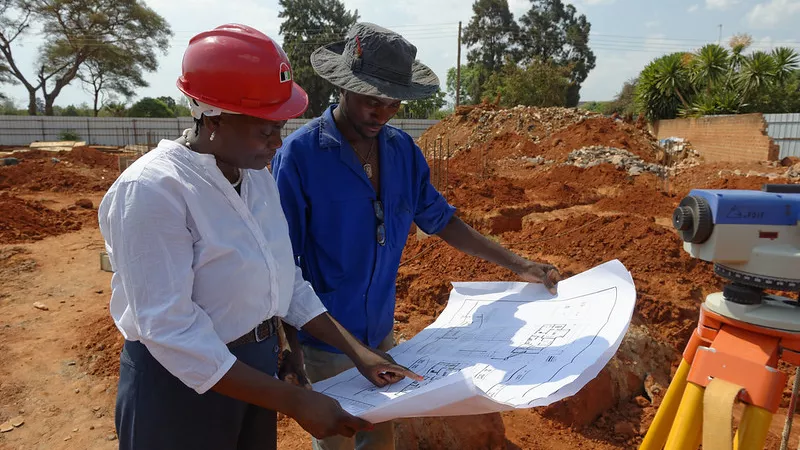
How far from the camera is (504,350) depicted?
5.02 feet

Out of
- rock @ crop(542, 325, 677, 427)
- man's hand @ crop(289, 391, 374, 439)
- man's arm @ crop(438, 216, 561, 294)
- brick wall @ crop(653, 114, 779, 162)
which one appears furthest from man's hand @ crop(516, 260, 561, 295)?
brick wall @ crop(653, 114, 779, 162)

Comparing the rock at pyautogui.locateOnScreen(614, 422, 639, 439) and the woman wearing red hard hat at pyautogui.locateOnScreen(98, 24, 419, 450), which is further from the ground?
the woman wearing red hard hat at pyautogui.locateOnScreen(98, 24, 419, 450)

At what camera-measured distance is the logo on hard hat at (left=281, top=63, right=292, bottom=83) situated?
3.95 feet

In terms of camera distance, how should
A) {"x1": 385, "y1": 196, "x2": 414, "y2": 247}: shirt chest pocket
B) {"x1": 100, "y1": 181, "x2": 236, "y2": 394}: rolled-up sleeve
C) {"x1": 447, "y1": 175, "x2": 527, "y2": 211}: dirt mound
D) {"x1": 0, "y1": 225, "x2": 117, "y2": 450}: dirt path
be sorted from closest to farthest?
1. {"x1": 100, "y1": 181, "x2": 236, "y2": 394}: rolled-up sleeve
2. {"x1": 385, "y1": 196, "x2": 414, "y2": 247}: shirt chest pocket
3. {"x1": 0, "y1": 225, "x2": 117, "y2": 450}: dirt path
4. {"x1": 447, "y1": 175, "x2": 527, "y2": 211}: dirt mound

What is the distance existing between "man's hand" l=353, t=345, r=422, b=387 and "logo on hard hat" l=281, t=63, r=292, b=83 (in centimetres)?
71

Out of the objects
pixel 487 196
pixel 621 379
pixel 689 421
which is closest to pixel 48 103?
pixel 487 196

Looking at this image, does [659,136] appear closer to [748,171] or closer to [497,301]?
[748,171]

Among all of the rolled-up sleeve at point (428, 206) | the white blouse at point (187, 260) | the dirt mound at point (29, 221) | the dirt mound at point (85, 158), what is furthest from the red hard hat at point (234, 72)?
the dirt mound at point (85, 158)

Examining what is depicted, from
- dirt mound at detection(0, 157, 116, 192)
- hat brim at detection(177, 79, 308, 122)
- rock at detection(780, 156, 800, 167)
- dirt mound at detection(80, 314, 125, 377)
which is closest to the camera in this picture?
hat brim at detection(177, 79, 308, 122)

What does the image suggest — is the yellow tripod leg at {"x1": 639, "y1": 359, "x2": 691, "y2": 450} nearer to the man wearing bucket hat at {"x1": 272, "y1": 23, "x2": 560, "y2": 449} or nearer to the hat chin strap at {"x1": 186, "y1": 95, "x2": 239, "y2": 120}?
the man wearing bucket hat at {"x1": 272, "y1": 23, "x2": 560, "y2": 449}

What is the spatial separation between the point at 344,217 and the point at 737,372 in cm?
113

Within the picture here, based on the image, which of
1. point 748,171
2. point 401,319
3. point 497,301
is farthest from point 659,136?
point 497,301

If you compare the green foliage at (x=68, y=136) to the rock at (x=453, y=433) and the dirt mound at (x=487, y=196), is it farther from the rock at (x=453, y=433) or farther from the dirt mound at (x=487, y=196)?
the rock at (x=453, y=433)

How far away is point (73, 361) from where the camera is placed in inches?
165
